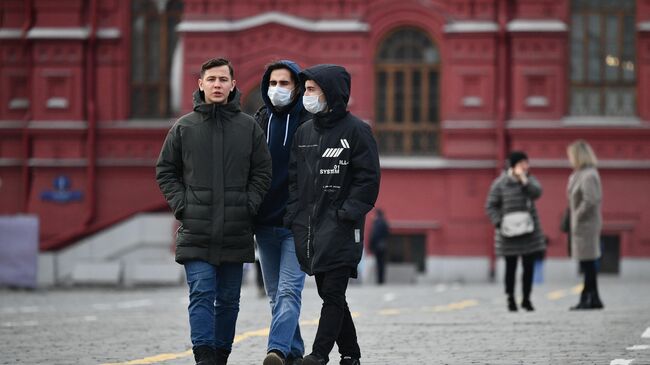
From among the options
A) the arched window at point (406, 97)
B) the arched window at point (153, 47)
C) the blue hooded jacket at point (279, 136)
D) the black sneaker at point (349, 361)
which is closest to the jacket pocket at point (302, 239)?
the blue hooded jacket at point (279, 136)

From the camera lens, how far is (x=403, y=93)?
35250 mm

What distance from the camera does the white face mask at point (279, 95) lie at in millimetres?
11891

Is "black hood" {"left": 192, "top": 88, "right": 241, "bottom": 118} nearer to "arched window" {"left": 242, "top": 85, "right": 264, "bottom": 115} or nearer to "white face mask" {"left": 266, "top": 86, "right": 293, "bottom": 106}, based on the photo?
"white face mask" {"left": 266, "top": 86, "right": 293, "bottom": 106}

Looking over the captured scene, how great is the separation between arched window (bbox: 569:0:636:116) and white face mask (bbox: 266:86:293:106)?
76.5 feet

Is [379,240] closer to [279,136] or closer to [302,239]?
[279,136]

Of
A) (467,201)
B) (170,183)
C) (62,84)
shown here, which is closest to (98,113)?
(62,84)

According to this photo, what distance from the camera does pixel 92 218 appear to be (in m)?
36.0

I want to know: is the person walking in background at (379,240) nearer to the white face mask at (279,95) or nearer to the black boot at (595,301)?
the black boot at (595,301)

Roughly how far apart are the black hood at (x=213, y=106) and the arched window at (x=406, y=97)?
23.6 metres

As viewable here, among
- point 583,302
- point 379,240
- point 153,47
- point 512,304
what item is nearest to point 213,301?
point 512,304

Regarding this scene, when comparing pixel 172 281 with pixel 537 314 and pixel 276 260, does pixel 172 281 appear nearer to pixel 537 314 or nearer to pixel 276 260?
pixel 537 314

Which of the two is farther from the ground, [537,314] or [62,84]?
[62,84]

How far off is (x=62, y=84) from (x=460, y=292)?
11.5m

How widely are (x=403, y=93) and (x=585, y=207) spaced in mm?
15617
